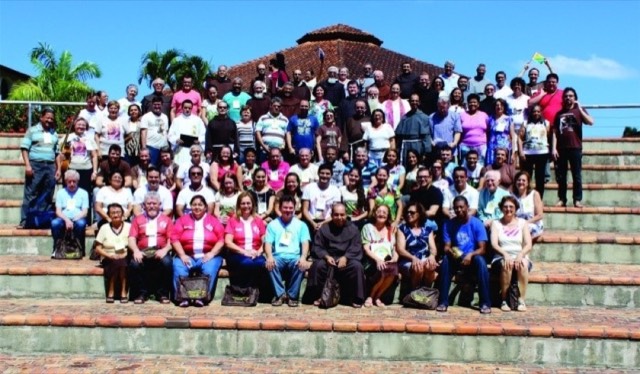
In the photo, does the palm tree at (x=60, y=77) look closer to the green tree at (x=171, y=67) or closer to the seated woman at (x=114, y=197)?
the green tree at (x=171, y=67)

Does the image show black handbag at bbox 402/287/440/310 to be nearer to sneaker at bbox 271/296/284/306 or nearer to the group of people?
the group of people

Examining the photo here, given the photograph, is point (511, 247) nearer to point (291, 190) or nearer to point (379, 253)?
point (379, 253)

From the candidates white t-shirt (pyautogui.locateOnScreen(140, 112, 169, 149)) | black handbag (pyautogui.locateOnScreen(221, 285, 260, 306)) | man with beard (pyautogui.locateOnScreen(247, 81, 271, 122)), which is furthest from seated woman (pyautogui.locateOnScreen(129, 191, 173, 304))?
man with beard (pyautogui.locateOnScreen(247, 81, 271, 122))

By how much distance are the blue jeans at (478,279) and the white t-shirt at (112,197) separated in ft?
14.8

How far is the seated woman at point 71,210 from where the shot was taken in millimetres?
9453

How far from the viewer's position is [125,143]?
1091cm

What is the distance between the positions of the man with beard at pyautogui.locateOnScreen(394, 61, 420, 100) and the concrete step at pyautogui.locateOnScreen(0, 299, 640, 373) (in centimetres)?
580

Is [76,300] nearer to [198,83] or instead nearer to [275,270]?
[275,270]

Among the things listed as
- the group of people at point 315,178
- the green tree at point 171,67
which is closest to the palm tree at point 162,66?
the green tree at point 171,67

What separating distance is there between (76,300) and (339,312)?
3.41 metres

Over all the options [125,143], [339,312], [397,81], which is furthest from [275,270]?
[397,81]

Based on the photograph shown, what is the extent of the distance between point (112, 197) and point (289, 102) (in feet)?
11.8

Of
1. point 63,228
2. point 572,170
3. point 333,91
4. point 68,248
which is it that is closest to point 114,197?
point 63,228

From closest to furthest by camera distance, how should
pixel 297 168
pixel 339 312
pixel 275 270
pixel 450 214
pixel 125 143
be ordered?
pixel 339 312
pixel 275 270
pixel 450 214
pixel 297 168
pixel 125 143
